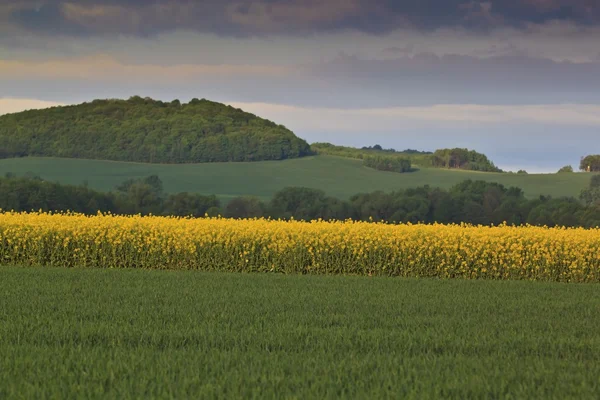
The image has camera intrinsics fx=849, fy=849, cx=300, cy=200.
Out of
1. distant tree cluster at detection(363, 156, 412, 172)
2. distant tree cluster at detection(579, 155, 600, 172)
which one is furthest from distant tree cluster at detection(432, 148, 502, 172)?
distant tree cluster at detection(579, 155, 600, 172)

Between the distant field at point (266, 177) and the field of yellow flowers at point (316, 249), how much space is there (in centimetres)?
4977

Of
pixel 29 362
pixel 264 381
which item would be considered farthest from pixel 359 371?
pixel 29 362

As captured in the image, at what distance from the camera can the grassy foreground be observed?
7430 millimetres

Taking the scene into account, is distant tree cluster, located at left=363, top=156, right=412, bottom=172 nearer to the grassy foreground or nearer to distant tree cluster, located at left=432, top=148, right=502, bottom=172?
distant tree cluster, located at left=432, top=148, right=502, bottom=172

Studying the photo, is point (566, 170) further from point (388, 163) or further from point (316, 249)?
point (316, 249)

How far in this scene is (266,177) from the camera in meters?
81.1

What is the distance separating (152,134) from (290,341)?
8039cm

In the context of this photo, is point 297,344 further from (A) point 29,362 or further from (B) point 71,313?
(B) point 71,313

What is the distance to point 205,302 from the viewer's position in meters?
13.5

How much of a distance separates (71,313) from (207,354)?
395 centimetres

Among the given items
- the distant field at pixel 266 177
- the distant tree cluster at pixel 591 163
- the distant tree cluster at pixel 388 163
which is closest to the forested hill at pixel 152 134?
the distant field at pixel 266 177

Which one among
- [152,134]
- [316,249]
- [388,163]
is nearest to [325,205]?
[316,249]

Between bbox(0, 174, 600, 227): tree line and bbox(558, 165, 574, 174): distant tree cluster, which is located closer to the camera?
bbox(0, 174, 600, 227): tree line

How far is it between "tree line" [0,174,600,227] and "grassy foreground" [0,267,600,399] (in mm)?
28397
